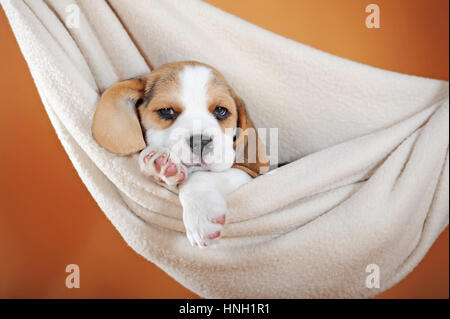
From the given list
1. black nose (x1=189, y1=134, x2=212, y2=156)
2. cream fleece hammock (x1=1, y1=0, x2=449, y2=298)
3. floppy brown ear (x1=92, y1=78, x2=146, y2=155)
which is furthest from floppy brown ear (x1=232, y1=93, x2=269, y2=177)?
floppy brown ear (x1=92, y1=78, x2=146, y2=155)

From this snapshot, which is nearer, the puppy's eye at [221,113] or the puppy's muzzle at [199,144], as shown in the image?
the puppy's muzzle at [199,144]

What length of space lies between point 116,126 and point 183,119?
0.17 meters

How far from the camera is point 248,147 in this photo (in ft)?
3.86

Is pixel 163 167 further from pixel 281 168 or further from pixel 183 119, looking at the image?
pixel 281 168

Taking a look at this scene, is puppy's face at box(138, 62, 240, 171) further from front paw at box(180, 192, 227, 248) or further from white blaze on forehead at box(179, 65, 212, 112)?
front paw at box(180, 192, 227, 248)

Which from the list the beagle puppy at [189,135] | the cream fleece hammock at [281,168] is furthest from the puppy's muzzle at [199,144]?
the cream fleece hammock at [281,168]

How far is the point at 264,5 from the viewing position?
1569mm

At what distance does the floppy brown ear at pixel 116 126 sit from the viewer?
94cm

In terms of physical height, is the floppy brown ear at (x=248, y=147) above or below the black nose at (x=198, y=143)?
above

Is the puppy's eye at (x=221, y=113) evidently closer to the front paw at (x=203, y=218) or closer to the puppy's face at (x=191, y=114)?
the puppy's face at (x=191, y=114)

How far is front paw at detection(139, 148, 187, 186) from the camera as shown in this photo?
870mm

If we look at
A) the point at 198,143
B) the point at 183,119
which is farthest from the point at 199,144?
the point at 183,119

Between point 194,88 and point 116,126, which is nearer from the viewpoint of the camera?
point 116,126

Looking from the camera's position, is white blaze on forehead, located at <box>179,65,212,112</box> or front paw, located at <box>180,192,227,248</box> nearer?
front paw, located at <box>180,192,227,248</box>
